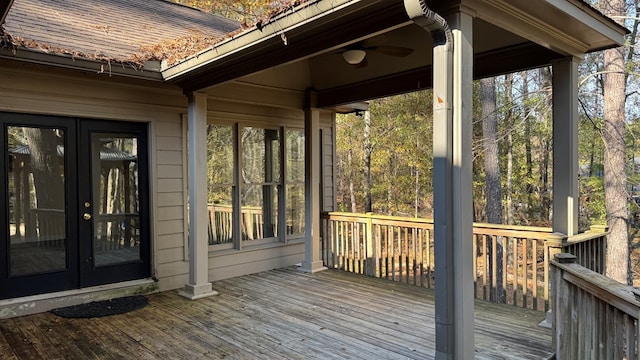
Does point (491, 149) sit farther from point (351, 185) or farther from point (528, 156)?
point (351, 185)

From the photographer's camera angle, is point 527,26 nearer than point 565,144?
Yes

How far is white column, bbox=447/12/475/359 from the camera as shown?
254cm

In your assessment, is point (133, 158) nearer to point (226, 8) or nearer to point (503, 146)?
point (226, 8)

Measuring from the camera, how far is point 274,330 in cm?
370

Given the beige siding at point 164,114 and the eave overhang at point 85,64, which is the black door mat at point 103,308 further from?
the eave overhang at point 85,64

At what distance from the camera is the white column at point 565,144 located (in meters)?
3.72

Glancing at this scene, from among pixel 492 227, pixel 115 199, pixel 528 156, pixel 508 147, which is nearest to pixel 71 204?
pixel 115 199

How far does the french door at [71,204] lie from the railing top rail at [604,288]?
437 cm

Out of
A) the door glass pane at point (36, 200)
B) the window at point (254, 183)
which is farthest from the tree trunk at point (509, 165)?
the door glass pane at point (36, 200)

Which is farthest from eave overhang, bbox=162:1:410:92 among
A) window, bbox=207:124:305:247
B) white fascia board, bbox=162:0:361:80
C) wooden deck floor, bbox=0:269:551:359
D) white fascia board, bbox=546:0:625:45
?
wooden deck floor, bbox=0:269:551:359

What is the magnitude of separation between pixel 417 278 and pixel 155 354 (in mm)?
3254

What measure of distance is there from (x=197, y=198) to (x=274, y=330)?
1806 millimetres

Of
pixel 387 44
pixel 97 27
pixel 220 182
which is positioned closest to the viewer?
pixel 387 44

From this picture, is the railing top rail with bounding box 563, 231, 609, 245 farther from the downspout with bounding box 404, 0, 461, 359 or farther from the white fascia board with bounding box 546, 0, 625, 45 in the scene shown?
the white fascia board with bounding box 546, 0, 625, 45
